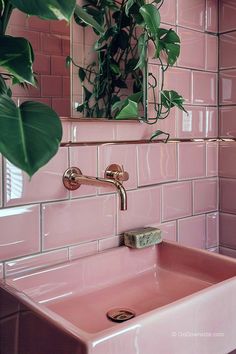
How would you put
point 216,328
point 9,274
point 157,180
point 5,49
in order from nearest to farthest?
point 5,49
point 216,328
point 9,274
point 157,180

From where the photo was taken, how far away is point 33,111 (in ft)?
2.25

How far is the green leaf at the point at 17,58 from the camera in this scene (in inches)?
26.4

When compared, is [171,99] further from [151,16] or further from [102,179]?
[102,179]

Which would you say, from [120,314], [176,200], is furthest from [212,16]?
[120,314]

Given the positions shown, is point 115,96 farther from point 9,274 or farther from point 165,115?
point 9,274

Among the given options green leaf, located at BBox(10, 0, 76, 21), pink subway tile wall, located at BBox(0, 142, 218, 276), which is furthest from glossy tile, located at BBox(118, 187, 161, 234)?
green leaf, located at BBox(10, 0, 76, 21)

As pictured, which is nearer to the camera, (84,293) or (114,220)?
(84,293)

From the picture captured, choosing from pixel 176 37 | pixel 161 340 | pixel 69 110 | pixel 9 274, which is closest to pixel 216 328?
pixel 161 340

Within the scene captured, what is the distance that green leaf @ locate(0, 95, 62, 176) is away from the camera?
590 mm

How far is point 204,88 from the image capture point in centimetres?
134

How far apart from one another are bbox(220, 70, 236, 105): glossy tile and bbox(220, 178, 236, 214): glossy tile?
0.25 m

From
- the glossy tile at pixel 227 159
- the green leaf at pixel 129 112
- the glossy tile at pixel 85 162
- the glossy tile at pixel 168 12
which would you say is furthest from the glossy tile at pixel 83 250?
the glossy tile at pixel 168 12

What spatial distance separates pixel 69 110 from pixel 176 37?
0.39 meters

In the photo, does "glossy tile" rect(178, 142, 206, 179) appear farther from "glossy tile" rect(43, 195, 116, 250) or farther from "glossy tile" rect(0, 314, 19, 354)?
"glossy tile" rect(0, 314, 19, 354)
